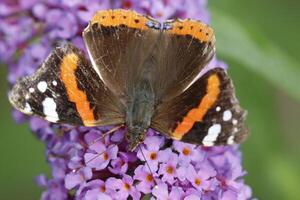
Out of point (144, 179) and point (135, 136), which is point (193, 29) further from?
point (144, 179)

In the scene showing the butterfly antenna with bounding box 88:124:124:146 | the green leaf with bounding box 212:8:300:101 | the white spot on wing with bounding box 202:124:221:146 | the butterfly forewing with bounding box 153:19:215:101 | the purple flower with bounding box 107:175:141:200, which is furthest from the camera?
the green leaf with bounding box 212:8:300:101

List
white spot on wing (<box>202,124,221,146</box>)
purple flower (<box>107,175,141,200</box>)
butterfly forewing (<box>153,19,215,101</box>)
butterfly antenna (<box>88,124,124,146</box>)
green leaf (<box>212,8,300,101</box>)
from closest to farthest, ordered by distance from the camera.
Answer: white spot on wing (<box>202,124,221,146</box>) → purple flower (<box>107,175,141,200</box>) → butterfly antenna (<box>88,124,124,146</box>) → butterfly forewing (<box>153,19,215,101</box>) → green leaf (<box>212,8,300,101</box>)

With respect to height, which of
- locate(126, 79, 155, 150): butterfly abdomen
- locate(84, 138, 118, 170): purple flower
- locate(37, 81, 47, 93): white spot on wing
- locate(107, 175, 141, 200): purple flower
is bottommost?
locate(107, 175, 141, 200): purple flower

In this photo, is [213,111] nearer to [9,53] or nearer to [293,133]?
[9,53]

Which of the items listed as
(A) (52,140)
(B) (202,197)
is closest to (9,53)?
(A) (52,140)

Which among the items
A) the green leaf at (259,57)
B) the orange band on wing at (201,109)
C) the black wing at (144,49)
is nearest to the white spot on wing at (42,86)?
the black wing at (144,49)

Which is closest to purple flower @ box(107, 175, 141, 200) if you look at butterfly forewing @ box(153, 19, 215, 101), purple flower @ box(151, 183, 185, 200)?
purple flower @ box(151, 183, 185, 200)

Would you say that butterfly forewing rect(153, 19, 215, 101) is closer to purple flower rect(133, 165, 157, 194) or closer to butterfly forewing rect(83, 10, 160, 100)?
butterfly forewing rect(83, 10, 160, 100)

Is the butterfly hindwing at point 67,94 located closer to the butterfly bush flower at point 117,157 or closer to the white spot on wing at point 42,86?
the white spot on wing at point 42,86

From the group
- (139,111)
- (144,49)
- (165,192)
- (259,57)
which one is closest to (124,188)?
(165,192)
